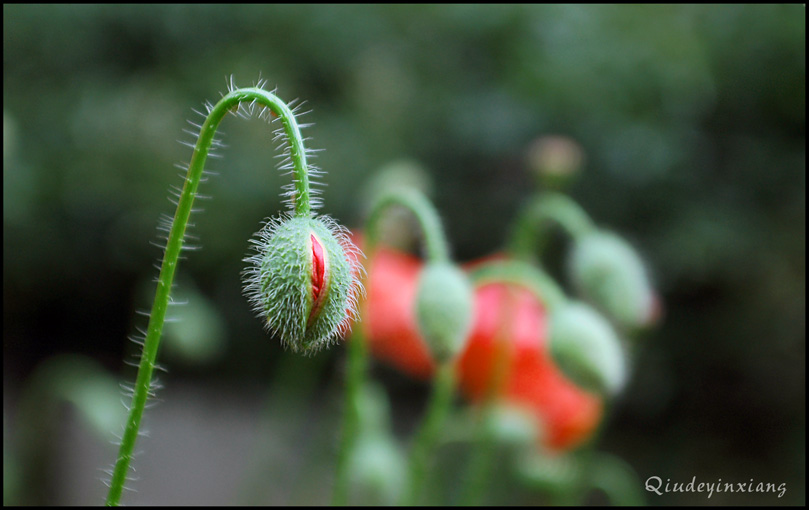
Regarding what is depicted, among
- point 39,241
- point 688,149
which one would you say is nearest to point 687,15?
point 688,149

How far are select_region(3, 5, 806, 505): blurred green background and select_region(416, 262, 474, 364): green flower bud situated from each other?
3.67 feet

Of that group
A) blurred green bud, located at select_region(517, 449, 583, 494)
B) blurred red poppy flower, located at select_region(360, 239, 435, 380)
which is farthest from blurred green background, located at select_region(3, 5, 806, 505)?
blurred green bud, located at select_region(517, 449, 583, 494)

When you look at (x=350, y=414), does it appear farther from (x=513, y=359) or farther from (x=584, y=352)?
(x=513, y=359)

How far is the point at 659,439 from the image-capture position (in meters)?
2.13

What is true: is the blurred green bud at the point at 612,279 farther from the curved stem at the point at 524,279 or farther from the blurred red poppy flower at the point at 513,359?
the blurred red poppy flower at the point at 513,359

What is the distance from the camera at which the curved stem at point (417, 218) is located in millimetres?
611

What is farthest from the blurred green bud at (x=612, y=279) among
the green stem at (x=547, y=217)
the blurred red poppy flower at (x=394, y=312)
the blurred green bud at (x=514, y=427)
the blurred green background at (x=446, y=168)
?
the blurred green background at (x=446, y=168)

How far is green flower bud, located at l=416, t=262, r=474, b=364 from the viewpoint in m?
0.60

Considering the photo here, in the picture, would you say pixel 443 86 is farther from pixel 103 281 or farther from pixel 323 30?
pixel 103 281

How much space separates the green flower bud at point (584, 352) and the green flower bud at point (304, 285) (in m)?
0.28

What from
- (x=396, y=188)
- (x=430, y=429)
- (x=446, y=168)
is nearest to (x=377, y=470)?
(x=430, y=429)

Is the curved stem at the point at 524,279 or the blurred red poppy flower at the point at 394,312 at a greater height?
the blurred red poppy flower at the point at 394,312

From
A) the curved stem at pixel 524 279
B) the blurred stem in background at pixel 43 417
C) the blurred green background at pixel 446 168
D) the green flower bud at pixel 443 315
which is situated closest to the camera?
the green flower bud at pixel 443 315

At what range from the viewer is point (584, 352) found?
67 centimetres
